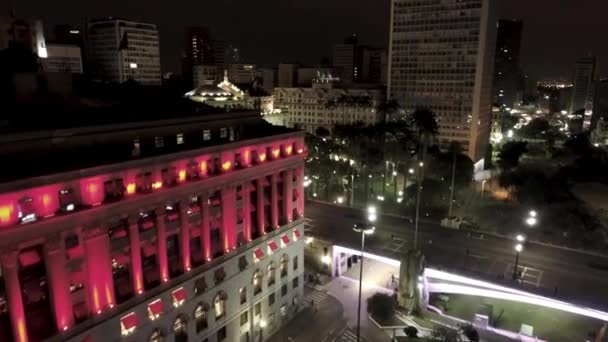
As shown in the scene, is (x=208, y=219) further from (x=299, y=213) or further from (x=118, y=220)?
(x=299, y=213)

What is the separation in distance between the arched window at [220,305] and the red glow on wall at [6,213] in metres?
21.5

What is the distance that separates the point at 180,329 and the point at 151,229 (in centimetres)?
1086

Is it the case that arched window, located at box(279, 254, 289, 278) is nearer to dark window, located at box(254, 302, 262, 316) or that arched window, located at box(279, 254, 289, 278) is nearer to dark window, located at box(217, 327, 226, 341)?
dark window, located at box(254, 302, 262, 316)

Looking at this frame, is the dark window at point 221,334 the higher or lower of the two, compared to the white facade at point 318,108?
lower

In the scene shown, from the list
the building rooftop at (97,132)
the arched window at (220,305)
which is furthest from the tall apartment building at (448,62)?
the arched window at (220,305)

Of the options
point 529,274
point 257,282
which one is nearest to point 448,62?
point 529,274

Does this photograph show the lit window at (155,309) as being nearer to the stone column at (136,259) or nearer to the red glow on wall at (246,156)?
the stone column at (136,259)

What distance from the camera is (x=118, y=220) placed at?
35969 millimetres

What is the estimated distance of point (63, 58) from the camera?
623 feet

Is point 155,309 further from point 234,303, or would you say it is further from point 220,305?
point 234,303

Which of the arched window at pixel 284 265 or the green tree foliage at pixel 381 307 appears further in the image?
the green tree foliage at pixel 381 307

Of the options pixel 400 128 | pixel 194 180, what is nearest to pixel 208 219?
pixel 194 180

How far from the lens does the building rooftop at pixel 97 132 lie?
107 ft

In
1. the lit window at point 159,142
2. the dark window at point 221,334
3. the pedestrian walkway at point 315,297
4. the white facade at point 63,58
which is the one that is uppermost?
the white facade at point 63,58
